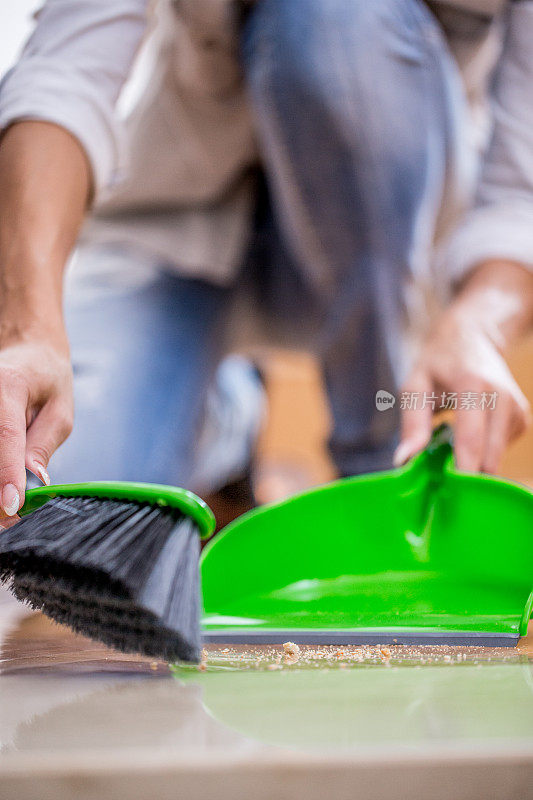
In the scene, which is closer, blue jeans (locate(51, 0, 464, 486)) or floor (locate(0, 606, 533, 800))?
floor (locate(0, 606, 533, 800))

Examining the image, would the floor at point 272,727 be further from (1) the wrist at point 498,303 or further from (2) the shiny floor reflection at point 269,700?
(1) the wrist at point 498,303

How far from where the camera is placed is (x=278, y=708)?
0.22 m

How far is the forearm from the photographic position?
1.28ft

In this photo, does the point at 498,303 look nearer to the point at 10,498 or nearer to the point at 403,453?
the point at 403,453

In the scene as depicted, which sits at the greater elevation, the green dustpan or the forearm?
the forearm

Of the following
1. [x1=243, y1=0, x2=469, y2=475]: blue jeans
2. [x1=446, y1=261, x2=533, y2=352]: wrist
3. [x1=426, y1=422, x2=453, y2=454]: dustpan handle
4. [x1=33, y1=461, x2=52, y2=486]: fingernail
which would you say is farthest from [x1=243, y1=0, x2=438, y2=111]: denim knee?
[x1=33, y1=461, x2=52, y2=486]: fingernail

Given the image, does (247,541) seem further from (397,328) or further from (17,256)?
(397,328)

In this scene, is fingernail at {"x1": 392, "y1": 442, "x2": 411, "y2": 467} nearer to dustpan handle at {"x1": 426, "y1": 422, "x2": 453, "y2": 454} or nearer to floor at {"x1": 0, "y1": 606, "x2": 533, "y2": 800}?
dustpan handle at {"x1": 426, "y1": 422, "x2": 453, "y2": 454}

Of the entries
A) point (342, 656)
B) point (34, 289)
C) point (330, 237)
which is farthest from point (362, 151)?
point (342, 656)

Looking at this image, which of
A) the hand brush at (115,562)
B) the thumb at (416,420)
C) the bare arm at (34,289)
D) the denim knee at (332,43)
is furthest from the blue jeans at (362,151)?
the hand brush at (115,562)

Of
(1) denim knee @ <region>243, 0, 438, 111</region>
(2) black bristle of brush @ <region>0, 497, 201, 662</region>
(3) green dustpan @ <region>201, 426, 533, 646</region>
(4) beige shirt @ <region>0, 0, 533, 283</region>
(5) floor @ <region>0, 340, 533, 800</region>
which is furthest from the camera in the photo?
(1) denim knee @ <region>243, 0, 438, 111</region>

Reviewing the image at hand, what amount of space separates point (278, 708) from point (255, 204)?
2.56ft

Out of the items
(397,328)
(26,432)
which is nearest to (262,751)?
(26,432)

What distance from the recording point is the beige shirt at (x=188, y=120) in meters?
0.48
